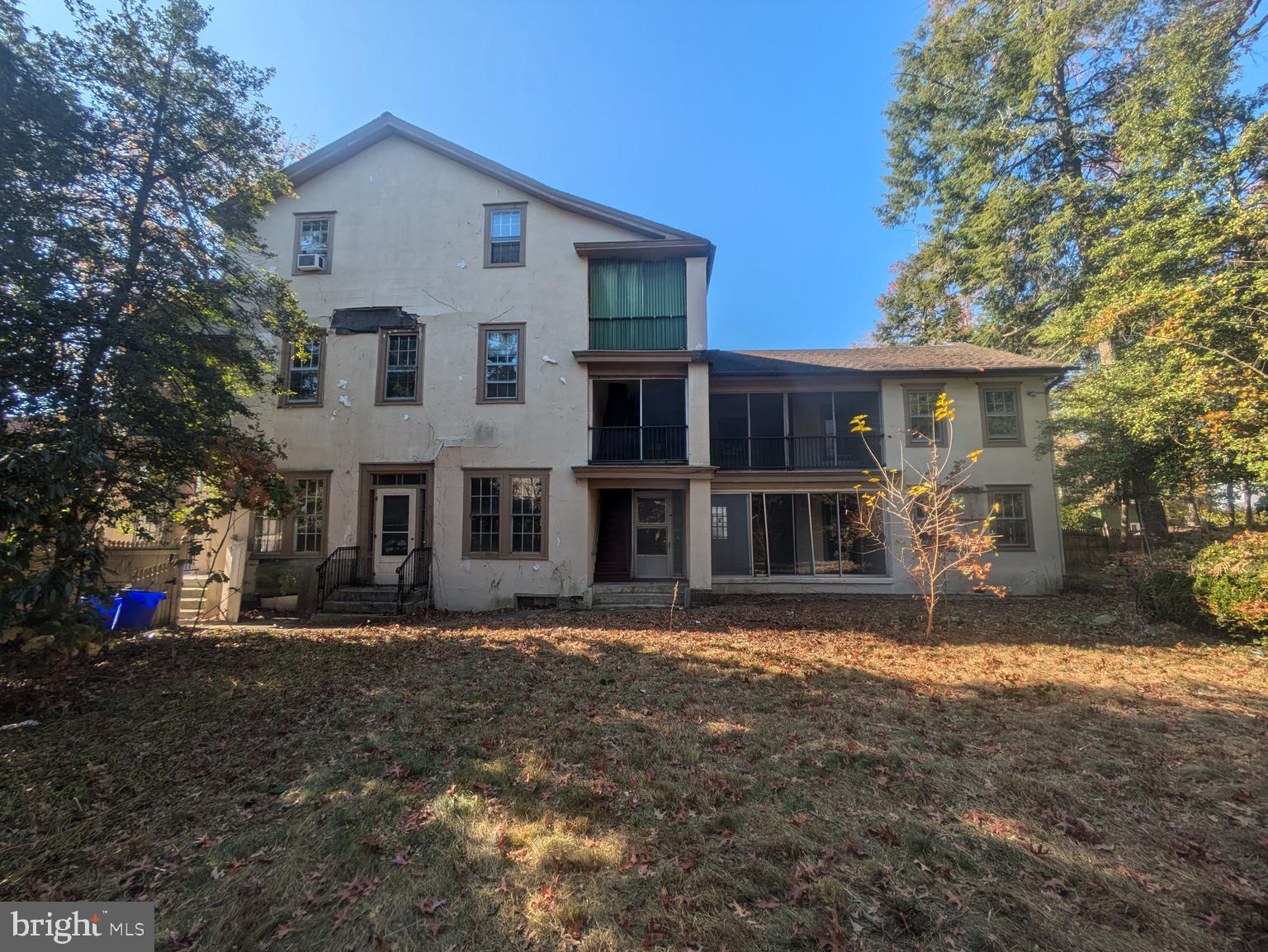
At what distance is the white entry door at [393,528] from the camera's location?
39.6 ft

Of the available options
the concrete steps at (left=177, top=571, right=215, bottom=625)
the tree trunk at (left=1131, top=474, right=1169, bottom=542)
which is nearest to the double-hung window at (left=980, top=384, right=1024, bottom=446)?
the tree trunk at (left=1131, top=474, right=1169, bottom=542)

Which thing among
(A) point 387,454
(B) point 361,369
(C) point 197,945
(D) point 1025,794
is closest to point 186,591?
(A) point 387,454

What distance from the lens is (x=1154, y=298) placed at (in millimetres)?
9727

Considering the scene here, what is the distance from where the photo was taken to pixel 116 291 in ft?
20.9

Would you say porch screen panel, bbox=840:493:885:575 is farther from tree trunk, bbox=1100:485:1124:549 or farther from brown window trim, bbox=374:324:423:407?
brown window trim, bbox=374:324:423:407

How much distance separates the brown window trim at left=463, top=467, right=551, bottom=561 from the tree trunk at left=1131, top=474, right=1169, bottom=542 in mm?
13739

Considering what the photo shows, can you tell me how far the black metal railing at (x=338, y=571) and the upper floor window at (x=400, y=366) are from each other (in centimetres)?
368

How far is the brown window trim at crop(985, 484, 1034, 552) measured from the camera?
13.7 meters

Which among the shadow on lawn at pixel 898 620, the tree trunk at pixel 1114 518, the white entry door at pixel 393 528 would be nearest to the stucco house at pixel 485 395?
the white entry door at pixel 393 528

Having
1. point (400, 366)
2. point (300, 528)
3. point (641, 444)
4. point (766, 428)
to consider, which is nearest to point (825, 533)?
point (766, 428)

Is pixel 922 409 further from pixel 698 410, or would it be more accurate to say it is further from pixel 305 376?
pixel 305 376

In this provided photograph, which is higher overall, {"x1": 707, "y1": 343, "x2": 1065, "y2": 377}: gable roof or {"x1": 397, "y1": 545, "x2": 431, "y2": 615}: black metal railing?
{"x1": 707, "y1": 343, "x2": 1065, "y2": 377}: gable roof

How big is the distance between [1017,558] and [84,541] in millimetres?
18105

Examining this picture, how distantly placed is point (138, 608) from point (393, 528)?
4.55 metres
